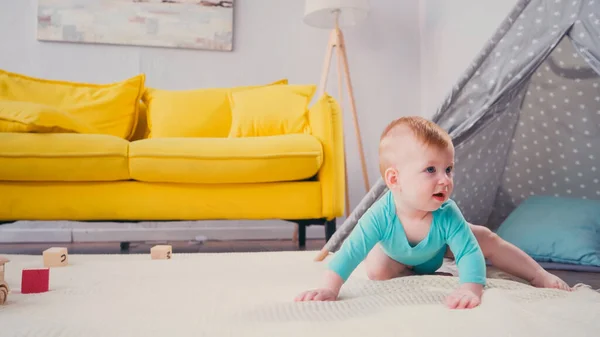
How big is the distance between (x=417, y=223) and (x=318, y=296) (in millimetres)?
265

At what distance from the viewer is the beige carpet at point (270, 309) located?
0.79 m

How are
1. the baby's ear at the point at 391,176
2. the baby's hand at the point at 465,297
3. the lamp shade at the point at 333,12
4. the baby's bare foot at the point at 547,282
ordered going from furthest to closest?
the lamp shade at the point at 333,12 < the baby's bare foot at the point at 547,282 < the baby's ear at the point at 391,176 < the baby's hand at the point at 465,297

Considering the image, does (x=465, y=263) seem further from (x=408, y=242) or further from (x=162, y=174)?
(x=162, y=174)

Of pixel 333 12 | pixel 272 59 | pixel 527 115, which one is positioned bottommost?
pixel 527 115

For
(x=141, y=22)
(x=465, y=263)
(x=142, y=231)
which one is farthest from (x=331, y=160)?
(x=141, y=22)

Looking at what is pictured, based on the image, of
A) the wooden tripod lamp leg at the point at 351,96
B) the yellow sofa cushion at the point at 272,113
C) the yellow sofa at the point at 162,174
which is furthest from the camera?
the wooden tripod lamp leg at the point at 351,96

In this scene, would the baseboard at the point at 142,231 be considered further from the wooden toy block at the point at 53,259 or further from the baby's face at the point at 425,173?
the baby's face at the point at 425,173

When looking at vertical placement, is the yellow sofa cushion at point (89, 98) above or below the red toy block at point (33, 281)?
above

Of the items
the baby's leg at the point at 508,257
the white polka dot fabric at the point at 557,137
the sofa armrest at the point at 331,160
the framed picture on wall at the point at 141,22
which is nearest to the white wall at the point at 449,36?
the white polka dot fabric at the point at 557,137

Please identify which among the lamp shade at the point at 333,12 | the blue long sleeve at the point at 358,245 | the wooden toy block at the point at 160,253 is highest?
the lamp shade at the point at 333,12

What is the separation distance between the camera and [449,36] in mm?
3129

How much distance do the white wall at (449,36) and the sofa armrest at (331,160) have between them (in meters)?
0.72

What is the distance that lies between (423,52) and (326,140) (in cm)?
162

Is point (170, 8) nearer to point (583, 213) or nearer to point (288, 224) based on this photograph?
point (288, 224)
